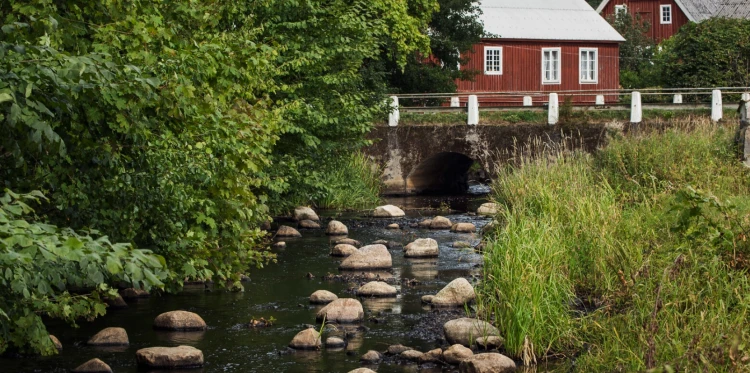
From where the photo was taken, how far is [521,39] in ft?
130

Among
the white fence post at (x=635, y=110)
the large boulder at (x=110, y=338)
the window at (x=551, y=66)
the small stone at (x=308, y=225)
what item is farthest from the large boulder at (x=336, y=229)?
the window at (x=551, y=66)

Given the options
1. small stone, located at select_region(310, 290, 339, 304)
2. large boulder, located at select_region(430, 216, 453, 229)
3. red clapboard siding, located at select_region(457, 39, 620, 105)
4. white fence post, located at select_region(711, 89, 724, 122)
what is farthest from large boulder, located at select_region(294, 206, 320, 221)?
red clapboard siding, located at select_region(457, 39, 620, 105)

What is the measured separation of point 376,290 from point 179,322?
9.69ft

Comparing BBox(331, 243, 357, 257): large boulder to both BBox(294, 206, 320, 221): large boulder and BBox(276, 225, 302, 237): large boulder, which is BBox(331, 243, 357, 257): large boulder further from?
BBox(294, 206, 320, 221): large boulder

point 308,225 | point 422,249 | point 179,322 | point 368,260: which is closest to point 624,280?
point 179,322

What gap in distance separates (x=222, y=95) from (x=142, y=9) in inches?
45.0

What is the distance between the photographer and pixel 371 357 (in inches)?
391

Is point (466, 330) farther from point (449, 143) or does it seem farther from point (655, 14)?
point (655, 14)

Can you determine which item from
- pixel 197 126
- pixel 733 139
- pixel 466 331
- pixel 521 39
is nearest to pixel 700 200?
pixel 466 331

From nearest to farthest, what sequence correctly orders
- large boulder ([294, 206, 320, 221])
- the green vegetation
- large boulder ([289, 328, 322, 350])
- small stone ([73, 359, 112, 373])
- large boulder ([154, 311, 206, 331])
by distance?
the green vegetation
small stone ([73, 359, 112, 373])
large boulder ([289, 328, 322, 350])
large boulder ([154, 311, 206, 331])
large boulder ([294, 206, 320, 221])

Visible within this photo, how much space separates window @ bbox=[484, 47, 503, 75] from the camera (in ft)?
129

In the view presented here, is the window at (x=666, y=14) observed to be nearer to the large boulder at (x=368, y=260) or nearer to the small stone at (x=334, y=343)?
the large boulder at (x=368, y=260)

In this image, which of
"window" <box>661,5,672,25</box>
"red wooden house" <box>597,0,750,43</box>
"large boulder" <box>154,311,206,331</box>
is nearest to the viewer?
"large boulder" <box>154,311,206,331</box>

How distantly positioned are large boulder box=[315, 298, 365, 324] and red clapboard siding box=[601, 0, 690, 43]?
42765 mm
